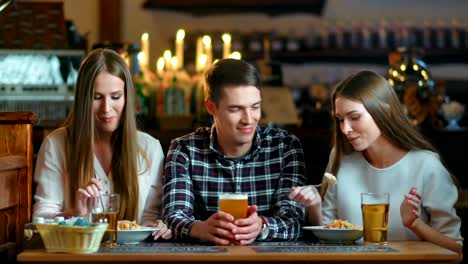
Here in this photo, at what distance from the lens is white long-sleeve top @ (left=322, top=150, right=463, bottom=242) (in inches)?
124

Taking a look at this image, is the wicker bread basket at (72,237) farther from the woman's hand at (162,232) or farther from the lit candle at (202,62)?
the lit candle at (202,62)

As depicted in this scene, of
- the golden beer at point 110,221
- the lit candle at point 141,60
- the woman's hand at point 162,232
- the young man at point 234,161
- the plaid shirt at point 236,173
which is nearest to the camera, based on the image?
the golden beer at point 110,221

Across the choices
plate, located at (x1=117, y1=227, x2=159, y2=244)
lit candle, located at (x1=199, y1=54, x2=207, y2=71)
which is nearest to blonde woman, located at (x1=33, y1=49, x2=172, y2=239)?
plate, located at (x1=117, y1=227, x2=159, y2=244)

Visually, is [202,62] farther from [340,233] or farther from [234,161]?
[340,233]

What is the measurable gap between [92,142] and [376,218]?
105cm

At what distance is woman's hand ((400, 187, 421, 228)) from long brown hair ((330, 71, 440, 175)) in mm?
374

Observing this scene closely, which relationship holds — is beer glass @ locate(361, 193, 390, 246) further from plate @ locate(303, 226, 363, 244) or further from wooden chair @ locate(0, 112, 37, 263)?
wooden chair @ locate(0, 112, 37, 263)

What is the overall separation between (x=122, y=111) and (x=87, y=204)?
57 centimetres

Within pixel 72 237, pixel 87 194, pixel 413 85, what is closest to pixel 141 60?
pixel 413 85

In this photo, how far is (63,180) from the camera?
3.31 metres

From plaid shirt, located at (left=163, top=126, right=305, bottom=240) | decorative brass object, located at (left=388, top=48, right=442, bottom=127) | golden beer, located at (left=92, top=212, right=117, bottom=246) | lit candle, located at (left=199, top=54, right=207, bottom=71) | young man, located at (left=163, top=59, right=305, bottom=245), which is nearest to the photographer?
golden beer, located at (left=92, top=212, right=117, bottom=246)

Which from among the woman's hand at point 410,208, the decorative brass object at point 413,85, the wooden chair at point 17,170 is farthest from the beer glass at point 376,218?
the decorative brass object at point 413,85

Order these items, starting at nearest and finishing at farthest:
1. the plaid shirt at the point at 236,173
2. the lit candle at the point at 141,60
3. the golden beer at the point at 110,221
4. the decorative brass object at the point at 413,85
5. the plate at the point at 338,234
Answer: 1. the golden beer at the point at 110,221
2. the plate at the point at 338,234
3. the plaid shirt at the point at 236,173
4. the decorative brass object at the point at 413,85
5. the lit candle at the point at 141,60

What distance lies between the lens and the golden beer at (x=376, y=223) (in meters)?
2.73
